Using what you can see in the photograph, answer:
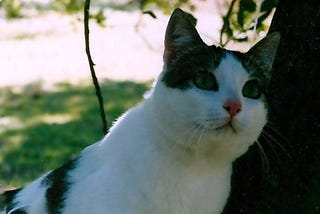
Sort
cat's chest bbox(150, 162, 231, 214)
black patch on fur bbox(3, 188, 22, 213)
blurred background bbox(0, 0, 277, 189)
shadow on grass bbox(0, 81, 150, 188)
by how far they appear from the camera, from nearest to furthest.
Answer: cat's chest bbox(150, 162, 231, 214)
black patch on fur bbox(3, 188, 22, 213)
blurred background bbox(0, 0, 277, 189)
shadow on grass bbox(0, 81, 150, 188)

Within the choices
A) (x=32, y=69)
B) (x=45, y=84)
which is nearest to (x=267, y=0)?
(x=45, y=84)

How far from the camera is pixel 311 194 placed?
233cm

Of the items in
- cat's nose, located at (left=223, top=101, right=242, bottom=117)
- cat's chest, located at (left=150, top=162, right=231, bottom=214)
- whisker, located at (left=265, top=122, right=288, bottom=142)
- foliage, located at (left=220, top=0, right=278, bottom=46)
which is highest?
Result: cat's nose, located at (left=223, top=101, right=242, bottom=117)

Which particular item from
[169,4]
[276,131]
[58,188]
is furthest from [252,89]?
[169,4]

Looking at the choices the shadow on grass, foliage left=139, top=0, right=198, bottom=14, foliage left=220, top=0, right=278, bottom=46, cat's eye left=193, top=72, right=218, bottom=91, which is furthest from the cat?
the shadow on grass

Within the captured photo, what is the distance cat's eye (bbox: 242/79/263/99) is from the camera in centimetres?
213

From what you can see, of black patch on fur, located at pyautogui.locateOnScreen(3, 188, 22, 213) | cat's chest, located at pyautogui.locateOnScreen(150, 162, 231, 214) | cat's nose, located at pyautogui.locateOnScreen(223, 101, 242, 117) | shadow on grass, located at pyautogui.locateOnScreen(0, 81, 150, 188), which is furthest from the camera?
shadow on grass, located at pyautogui.locateOnScreen(0, 81, 150, 188)

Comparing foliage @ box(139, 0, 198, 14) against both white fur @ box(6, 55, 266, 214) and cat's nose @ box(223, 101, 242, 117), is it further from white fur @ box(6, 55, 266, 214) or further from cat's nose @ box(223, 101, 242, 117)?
cat's nose @ box(223, 101, 242, 117)

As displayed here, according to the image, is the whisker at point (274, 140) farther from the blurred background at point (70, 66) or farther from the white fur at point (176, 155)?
the blurred background at point (70, 66)

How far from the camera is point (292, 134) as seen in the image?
235cm

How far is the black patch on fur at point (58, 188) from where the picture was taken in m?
2.24

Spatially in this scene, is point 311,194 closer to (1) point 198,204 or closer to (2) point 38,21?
(1) point 198,204

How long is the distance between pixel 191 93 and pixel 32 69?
574cm

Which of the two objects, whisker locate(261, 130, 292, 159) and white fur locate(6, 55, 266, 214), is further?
whisker locate(261, 130, 292, 159)
